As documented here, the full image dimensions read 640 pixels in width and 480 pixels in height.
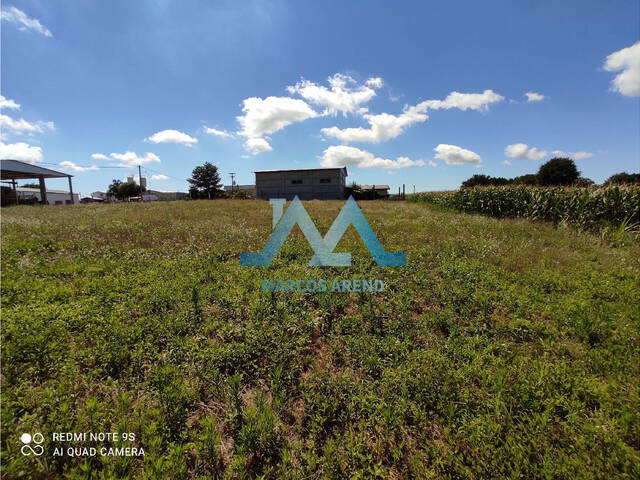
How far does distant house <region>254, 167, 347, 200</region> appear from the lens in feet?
137

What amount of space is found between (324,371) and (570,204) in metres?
15.4

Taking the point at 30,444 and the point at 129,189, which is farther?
the point at 129,189

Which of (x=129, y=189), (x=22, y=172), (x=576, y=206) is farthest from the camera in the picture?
(x=129, y=189)

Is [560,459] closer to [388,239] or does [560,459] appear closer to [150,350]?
[150,350]

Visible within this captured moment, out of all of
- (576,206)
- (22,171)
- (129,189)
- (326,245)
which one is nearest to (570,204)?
(576,206)

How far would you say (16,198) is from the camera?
24219mm

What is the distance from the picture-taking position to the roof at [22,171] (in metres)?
22.0

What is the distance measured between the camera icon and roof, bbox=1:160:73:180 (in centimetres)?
3242

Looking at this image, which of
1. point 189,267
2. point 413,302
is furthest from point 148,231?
point 413,302

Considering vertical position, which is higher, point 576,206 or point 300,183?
point 300,183

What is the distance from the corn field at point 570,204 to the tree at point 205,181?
4968 centimetres

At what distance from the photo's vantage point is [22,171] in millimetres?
22859

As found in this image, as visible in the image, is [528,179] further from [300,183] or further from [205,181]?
[205,181]

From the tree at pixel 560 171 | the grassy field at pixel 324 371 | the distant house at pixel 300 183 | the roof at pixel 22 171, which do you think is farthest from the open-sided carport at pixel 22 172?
the tree at pixel 560 171
